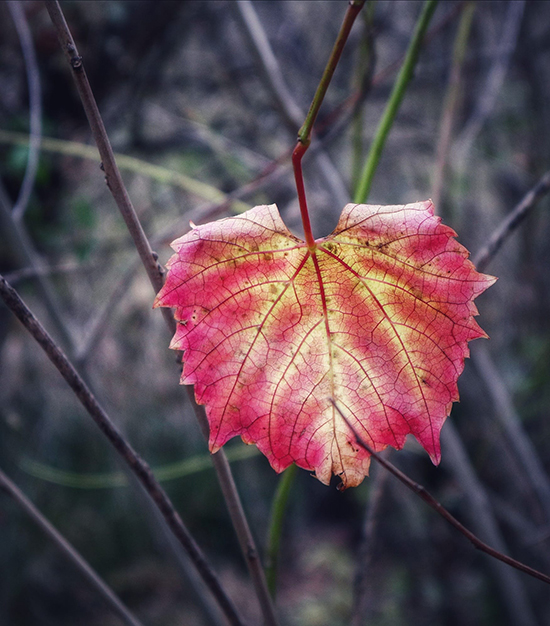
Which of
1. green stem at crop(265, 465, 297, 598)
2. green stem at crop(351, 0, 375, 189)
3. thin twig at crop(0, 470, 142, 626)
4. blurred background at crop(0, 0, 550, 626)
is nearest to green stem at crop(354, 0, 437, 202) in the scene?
green stem at crop(351, 0, 375, 189)

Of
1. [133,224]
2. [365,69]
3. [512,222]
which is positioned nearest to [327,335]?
[133,224]

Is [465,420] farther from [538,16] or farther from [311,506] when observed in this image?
[538,16]

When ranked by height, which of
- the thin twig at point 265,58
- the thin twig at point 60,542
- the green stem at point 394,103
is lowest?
the thin twig at point 60,542

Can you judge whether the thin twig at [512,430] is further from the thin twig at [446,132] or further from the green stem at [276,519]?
the green stem at [276,519]

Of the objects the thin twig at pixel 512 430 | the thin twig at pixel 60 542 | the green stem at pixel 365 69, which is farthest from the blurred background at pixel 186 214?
the thin twig at pixel 60 542

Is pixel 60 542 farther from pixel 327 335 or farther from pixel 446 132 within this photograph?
pixel 446 132

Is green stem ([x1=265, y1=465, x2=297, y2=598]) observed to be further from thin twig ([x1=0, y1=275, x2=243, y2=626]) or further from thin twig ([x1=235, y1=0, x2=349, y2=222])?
thin twig ([x1=235, y1=0, x2=349, y2=222])

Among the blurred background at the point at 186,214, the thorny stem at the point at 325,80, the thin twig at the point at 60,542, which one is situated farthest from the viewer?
the blurred background at the point at 186,214
